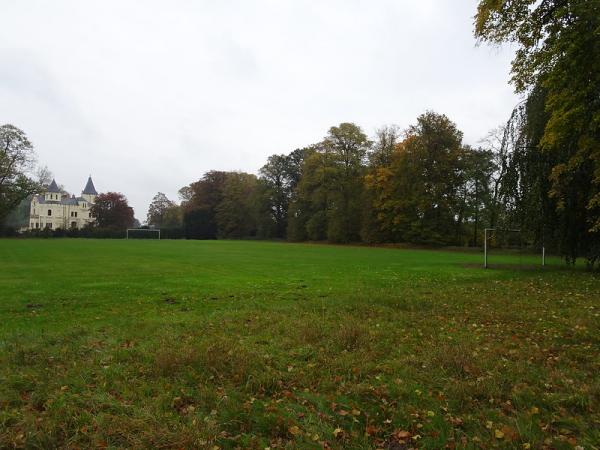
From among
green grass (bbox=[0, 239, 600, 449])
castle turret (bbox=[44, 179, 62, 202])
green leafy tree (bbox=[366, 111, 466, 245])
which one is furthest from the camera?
castle turret (bbox=[44, 179, 62, 202])

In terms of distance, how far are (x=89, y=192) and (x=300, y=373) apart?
418ft

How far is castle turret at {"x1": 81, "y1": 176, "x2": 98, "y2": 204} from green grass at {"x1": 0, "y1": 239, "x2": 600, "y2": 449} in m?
119

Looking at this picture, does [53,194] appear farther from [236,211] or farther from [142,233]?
[236,211]

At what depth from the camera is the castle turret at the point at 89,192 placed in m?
116

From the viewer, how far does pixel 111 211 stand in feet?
297

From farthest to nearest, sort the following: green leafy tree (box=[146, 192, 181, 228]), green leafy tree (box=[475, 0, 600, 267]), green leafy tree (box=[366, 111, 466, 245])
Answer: green leafy tree (box=[146, 192, 181, 228]) → green leafy tree (box=[366, 111, 466, 245]) → green leafy tree (box=[475, 0, 600, 267])

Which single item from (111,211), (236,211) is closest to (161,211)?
(111,211)

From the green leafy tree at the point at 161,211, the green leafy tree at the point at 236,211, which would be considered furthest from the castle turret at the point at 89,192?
the green leafy tree at the point at 236,211

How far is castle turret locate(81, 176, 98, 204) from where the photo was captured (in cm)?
11638

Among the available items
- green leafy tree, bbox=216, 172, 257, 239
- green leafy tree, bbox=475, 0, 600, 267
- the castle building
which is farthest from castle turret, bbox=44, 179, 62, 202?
green leafy tree, bbox=475, 0, 600, 267

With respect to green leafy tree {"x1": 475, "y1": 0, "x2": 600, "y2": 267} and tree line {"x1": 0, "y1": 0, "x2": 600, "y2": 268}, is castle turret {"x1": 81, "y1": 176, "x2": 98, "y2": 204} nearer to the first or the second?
tree line {"x1": 0, "y1": 0, "x2": 600, "y2": 268}

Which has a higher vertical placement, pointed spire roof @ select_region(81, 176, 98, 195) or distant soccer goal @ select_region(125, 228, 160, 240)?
pointed spire roof @ select_region(81, 176, 98, 195)

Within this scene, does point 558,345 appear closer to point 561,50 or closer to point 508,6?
point 561,50

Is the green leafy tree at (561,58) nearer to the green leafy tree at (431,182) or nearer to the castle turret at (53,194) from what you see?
the green leafy tree at (431,182)
